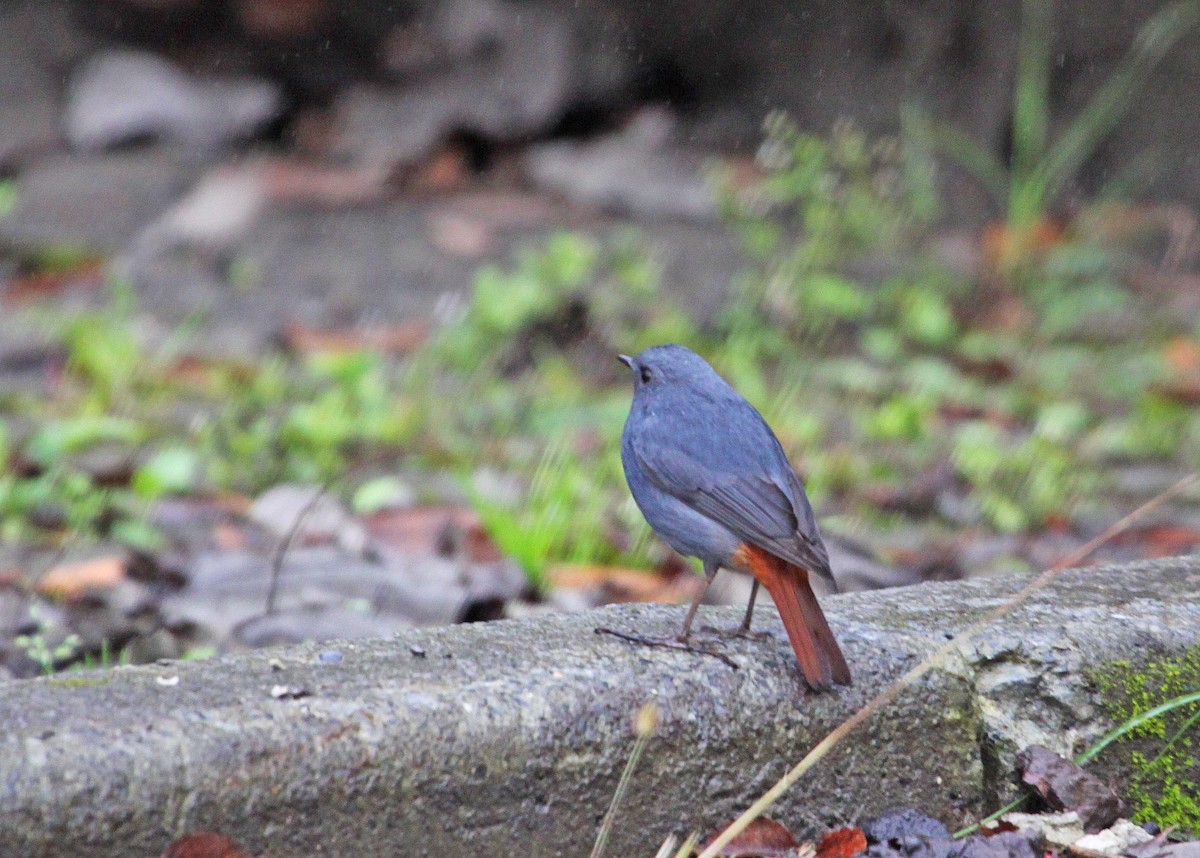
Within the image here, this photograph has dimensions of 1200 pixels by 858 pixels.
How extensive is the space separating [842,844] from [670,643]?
38 cm

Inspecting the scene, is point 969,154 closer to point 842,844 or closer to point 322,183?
point 322,183

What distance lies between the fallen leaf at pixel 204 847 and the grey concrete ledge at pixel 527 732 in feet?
0.06

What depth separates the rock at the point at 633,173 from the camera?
6809mm

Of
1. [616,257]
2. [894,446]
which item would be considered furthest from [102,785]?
[616,257]

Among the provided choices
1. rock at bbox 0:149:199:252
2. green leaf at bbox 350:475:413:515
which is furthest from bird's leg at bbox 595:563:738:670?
rock at bbox 0:149:199:252

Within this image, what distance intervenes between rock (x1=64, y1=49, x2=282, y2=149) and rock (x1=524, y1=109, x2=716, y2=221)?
1.28 metres

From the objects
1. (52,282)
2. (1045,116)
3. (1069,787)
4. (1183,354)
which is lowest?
(1069,787)

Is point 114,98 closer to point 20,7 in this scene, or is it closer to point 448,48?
point 20,7

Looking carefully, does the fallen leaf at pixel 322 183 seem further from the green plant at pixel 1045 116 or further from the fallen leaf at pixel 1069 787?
the fallen leaf at pixel 1069 787

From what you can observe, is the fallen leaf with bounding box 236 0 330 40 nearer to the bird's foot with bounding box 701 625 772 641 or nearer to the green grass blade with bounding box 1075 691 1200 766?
the bird's foot with bounding box 701 625 772 641

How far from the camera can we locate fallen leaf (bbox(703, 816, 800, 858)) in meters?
2.16

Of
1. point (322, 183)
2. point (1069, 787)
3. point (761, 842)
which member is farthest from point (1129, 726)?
point (322, 183)

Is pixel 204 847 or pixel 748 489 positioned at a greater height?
pixel 748 489

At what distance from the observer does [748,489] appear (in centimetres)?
259
